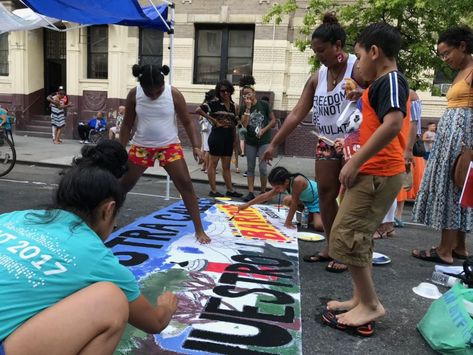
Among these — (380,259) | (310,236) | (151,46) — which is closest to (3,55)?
(151,46)

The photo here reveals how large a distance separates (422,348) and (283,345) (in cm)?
79

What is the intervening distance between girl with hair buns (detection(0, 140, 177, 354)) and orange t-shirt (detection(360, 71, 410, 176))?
144cm

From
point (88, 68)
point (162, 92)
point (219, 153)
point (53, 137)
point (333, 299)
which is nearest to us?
point (333, 299)

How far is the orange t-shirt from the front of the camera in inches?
87.3

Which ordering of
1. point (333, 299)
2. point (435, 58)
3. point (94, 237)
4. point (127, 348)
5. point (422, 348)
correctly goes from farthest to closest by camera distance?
point (435, 58) < point (333, 299) < point (422, 348) < point (127, 348) < point (94, 237)

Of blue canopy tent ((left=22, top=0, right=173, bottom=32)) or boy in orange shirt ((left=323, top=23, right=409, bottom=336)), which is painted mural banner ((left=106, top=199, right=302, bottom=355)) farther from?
blue canopy tent ((left=22, top=0, right=173, bottom=32))

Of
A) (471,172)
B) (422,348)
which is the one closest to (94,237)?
(422,348)

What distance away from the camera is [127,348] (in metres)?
2.15

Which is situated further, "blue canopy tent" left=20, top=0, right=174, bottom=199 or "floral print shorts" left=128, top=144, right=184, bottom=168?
"blue canopy tent" left=20, top=0, right=174, bottom=199

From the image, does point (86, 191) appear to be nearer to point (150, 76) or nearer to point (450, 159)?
point (150, 76)

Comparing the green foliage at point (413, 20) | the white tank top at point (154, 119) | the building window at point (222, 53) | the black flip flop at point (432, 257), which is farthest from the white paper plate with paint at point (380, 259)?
the building window at point (222, 53)

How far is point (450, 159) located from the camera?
3.69m

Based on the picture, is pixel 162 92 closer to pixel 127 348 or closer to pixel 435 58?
pixel 127 348

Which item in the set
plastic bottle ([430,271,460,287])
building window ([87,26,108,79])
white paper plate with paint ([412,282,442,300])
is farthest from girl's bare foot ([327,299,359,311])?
building window ([87,26,108,79])
